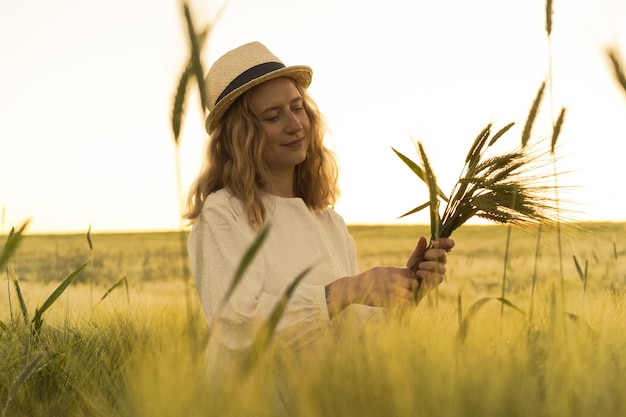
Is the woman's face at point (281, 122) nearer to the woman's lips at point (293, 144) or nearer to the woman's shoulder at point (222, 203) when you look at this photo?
the woman's lips at point (293, 144)

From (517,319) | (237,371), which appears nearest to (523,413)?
(237,371)

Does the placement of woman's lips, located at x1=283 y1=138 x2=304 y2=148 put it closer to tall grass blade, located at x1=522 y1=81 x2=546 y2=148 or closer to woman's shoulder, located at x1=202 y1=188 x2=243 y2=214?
woman's shoulder, located at x1=202 y1=188 x2=243 y2=214

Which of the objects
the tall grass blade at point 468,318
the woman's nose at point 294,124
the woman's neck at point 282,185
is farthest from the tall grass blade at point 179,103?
the woman's neck at point 282,185

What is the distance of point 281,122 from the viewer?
6.63 ft

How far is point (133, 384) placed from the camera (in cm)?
113

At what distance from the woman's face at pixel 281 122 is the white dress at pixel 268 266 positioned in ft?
0.44

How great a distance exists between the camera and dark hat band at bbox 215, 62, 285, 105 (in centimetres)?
208

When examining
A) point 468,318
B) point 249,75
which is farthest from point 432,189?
point 249,75

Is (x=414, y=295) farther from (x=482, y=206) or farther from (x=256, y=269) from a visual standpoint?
(x=256, y=269)

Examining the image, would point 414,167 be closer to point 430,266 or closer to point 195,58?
point 430,266

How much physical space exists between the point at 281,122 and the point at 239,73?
223 mm

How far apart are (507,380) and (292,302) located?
2.21ft

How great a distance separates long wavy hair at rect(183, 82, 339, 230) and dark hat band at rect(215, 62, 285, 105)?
1.6 inches

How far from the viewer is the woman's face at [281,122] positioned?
2014 millimetres
